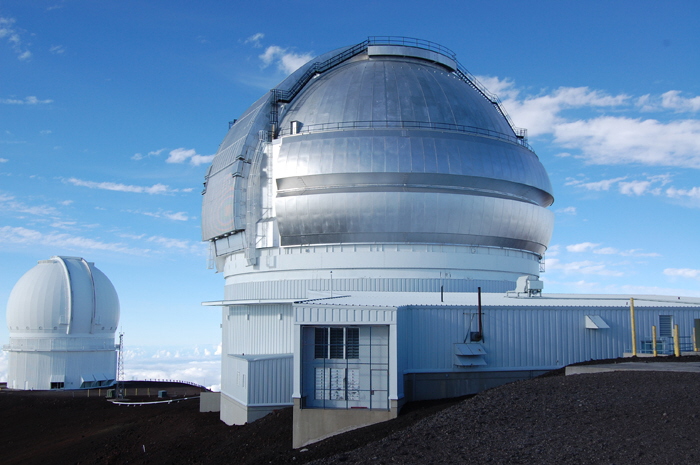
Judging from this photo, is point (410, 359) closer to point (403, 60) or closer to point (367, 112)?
point (367, 112)

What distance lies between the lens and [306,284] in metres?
30.8

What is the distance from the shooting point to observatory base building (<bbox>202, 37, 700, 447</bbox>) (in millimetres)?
22672

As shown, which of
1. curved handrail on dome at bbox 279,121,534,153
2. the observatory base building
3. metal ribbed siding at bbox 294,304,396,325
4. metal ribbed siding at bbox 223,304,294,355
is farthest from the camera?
curved handrail on dome at bbox 279,121,534,153

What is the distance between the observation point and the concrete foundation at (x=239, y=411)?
80.7 ft

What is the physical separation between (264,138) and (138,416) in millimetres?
14730

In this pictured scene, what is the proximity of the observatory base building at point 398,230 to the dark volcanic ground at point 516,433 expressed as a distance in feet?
10.3

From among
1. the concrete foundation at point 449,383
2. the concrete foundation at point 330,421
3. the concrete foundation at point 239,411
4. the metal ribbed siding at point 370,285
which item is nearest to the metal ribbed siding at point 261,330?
the metal ribbed siding at point 370,285

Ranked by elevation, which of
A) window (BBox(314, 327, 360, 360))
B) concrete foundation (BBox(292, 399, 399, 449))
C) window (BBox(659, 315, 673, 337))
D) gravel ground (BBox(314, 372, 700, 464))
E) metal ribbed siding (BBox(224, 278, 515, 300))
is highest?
metal ribbed siding (BBox(224, 278, 515, 300))

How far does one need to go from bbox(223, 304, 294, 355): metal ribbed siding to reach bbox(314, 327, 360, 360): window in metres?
9.94

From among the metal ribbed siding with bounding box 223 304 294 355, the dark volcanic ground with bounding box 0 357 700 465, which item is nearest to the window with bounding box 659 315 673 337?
the dark volcanic ground with bounding box 0 357 700 465

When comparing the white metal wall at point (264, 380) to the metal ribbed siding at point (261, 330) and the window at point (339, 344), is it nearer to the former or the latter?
the metal ribbed siding at point (261, 330)

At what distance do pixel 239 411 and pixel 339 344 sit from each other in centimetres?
787

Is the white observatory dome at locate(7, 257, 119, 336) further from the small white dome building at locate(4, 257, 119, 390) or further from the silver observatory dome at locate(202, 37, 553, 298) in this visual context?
the silver observatory dome at locate(202, 37, 553, 298)

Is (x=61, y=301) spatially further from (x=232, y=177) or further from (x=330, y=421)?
(x=330, y=421)
